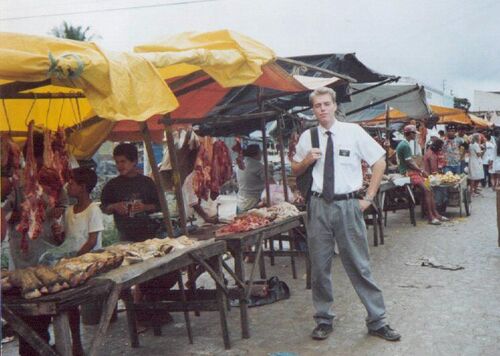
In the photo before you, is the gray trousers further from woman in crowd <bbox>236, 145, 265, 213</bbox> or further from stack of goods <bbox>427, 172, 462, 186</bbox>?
stack of goods <bbox>427, 172, 462, 186</bbox>

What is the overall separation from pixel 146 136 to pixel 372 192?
2.27m

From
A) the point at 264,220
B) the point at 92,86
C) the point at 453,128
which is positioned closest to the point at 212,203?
the point at 264,220

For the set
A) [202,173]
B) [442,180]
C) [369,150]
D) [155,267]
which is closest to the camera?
[155,267]

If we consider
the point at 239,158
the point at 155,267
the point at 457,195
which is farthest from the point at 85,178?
the point at 457,195

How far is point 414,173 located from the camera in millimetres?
12539

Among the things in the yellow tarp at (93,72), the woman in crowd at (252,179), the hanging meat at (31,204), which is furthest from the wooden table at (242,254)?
the woman in crowd at (252,179)

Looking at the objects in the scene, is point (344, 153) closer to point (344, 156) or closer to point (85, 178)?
point (344, 156)

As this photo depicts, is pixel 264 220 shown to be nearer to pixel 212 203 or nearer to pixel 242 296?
pixel 242 296

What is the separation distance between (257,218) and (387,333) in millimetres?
2040

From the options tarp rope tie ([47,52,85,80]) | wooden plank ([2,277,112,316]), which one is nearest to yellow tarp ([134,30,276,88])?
tarp rope tie ([47,52,85,80])

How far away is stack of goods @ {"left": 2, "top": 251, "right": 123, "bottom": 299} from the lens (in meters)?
3.57

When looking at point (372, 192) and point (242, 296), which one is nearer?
point (372, 192)

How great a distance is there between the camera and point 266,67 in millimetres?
6051

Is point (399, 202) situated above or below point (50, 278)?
below
